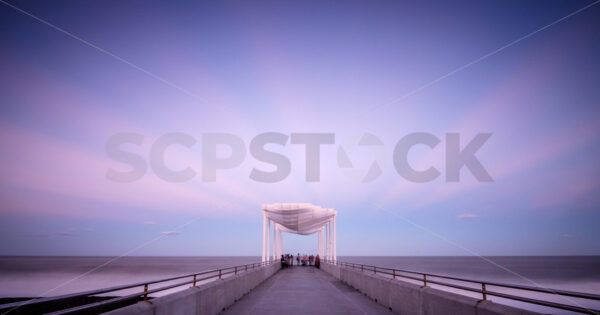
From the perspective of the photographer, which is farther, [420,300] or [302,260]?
[302,260]

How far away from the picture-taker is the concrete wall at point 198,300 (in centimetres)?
549

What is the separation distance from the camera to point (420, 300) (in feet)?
26.6

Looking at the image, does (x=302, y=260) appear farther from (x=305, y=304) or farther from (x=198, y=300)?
(x=198, y=300)

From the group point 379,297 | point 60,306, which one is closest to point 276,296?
point 379,297

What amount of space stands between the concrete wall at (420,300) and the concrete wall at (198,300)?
182 inches

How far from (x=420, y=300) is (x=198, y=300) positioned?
15.9 ft

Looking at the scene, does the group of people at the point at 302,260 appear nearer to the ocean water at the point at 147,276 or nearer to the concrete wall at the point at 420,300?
the ocean water at the point at 147,276

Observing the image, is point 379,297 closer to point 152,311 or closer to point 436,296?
point 436,296

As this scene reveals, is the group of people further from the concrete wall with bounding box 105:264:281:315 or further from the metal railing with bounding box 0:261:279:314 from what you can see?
the concrete wall with bounding box 105:264:281:315

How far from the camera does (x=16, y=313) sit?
1427 centimetres

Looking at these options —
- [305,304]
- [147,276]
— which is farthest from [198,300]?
[147,276]

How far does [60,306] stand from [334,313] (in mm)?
15380

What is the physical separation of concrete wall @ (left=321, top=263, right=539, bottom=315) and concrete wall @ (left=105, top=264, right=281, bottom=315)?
462 centimetres

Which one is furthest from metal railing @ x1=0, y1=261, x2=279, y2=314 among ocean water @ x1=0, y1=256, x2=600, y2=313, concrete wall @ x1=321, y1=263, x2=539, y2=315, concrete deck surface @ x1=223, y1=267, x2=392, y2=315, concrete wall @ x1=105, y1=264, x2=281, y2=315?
ocean water @ x1=0, y1=256, x2=600, y2=313
